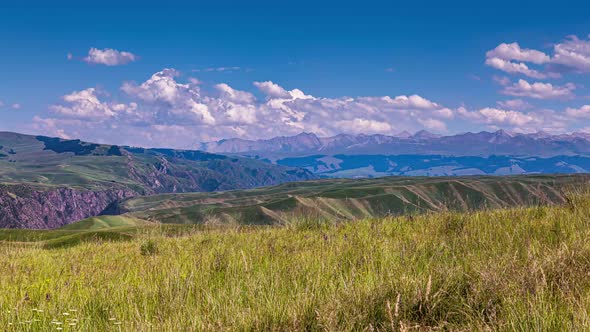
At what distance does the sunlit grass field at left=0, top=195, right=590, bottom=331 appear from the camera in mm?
3766

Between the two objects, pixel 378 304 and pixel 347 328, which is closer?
pixel 347 328

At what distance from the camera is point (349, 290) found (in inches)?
172

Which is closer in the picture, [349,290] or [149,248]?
[349,290]

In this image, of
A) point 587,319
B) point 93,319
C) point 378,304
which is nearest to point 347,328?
point 378,304

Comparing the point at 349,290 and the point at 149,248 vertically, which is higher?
the point at 349,290

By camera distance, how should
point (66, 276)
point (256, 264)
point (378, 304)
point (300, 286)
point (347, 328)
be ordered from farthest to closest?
point (66, 276), point (256, 264), point (300, 286), point (378, 304), point (347, 328)

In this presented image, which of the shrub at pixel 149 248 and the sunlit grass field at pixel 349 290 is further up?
the sunlit grass field at pixel 349 290

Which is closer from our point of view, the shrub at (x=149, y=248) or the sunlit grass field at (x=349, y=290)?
the sunlit grass field at (x=349, y=290)

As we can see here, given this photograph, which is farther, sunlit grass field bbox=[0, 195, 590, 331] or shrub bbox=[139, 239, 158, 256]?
shrub bbox=[139, 239, 158, 256]

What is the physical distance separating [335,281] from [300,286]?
425 mm

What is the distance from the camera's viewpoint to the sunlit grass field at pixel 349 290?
3.77 metres

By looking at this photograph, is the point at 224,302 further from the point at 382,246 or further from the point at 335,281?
the point at 382,246

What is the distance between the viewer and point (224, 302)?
4.60 metres

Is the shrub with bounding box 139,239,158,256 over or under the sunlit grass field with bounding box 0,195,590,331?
under
